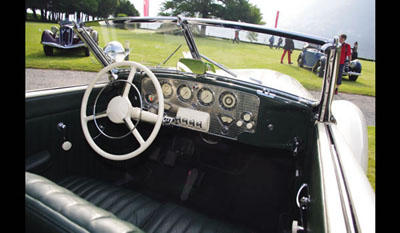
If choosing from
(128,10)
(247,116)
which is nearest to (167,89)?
(247,116)

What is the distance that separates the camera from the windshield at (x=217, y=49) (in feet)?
6.84

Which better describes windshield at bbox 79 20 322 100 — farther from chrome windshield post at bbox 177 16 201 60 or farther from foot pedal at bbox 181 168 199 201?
foot pedal at bbox 181 168 199 201

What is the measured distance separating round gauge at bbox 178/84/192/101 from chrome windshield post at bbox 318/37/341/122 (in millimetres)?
1016

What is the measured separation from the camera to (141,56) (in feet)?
7.88

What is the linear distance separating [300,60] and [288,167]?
1.14 meters

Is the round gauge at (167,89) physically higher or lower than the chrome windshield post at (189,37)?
lower

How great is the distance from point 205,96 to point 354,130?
1.28m

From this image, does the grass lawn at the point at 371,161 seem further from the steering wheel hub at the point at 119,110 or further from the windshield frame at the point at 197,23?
the steering wheel hub at the point at 119,110

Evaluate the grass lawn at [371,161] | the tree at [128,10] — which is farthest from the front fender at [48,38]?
the grass lawn at [371,161]

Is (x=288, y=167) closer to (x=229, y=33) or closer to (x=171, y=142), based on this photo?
(x=171, y=142)

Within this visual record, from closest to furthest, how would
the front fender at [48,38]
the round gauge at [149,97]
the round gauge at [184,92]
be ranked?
the round gauge at [184,92] < the round gauge at [149,97] < the front fender at [48,38]

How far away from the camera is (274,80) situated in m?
2.22

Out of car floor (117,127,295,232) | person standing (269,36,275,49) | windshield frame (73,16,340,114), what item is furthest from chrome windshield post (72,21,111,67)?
person standing (269,36,275,49)

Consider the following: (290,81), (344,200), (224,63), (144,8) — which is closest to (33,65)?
(144,8)
